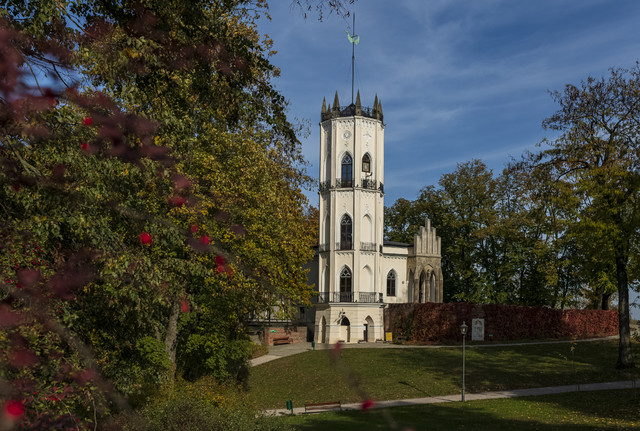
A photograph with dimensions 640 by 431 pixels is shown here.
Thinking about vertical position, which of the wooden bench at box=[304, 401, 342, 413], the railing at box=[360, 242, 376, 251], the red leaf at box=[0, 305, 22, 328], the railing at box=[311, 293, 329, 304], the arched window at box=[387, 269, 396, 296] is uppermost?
the railing at box=[360, 242, 376, 251]

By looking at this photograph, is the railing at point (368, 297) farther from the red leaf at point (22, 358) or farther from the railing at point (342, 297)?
the red leaf at point (22, 358)

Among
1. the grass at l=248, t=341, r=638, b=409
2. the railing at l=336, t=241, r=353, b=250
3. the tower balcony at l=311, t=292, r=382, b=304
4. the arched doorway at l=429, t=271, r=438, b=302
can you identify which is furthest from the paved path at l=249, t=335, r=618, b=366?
the arched doorway at l=429, t=271, r=438, b=302

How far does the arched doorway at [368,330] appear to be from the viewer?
4852cm

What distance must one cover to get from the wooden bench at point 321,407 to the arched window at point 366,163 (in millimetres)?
26398

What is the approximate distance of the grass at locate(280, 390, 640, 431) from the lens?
19.5 metres

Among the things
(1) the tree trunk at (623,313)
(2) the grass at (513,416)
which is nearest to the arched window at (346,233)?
(1) the tree trunk at (623,313)

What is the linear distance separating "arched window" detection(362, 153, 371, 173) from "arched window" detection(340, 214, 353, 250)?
4.06 m

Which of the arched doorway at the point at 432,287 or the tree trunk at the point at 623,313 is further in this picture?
the arched doorway at the point at 432,287

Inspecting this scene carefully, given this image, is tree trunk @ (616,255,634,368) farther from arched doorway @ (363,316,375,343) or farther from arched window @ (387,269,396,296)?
arched window @ (387,269,396,296)

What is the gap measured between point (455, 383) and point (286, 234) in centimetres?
1181

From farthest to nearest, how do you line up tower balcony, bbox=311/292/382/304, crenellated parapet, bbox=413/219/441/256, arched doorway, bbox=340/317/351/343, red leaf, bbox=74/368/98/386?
crenellated parapet, bbox=413/219/441/256 → tower balcony, bbox=311/292/382/304 → arched doorway, bbox=340/317/351/343 → red leaf, bbox=74/368/98/386

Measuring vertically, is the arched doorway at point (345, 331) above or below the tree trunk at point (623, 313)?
below

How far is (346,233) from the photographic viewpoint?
164ft

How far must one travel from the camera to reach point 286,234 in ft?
83.7
